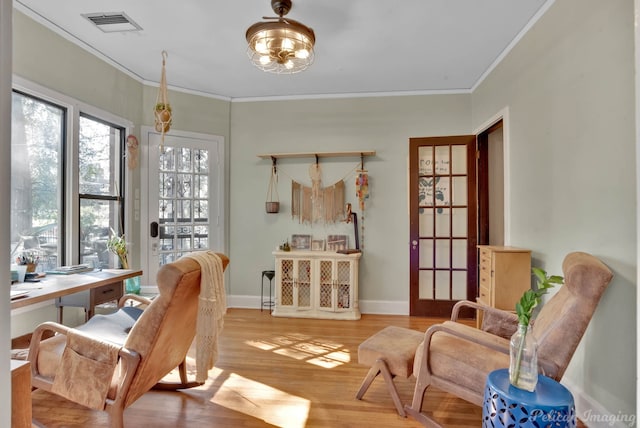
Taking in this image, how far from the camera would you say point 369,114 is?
4184mm

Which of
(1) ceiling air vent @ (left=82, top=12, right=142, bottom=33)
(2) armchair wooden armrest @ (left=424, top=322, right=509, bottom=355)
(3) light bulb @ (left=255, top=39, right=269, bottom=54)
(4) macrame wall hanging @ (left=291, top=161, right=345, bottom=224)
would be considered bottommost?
(2) armchair wooden armrest @ (left=424, top=322, right=509, bottom=355)

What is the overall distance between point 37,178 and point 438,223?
4055 millimetres

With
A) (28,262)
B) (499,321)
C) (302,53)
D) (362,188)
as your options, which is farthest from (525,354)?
(28,262)

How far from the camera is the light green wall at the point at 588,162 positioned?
1681mm

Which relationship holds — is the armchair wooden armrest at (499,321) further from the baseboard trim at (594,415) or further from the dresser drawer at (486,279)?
the baseboard trim at (594,415)

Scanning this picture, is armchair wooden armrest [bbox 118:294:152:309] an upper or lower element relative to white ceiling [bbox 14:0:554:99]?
lower

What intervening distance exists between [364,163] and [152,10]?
2668mm

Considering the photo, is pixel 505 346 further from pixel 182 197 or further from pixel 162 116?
pixel 182 197

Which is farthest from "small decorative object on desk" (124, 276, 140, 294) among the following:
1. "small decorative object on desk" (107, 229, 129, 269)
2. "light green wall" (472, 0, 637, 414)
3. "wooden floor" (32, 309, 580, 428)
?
"light green wall" (472, 0, 637, 414)

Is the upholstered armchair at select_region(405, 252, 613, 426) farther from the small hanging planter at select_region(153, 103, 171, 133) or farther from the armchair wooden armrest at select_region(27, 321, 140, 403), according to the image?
the small hanging planter at select_region(153, 103, 171, 133)

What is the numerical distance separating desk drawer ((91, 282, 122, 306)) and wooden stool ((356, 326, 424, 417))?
Result: 6.77ft

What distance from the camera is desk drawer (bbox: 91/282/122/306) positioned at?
252cm

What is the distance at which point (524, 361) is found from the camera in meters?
1.47

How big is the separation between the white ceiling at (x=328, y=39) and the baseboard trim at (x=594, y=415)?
2667mm
